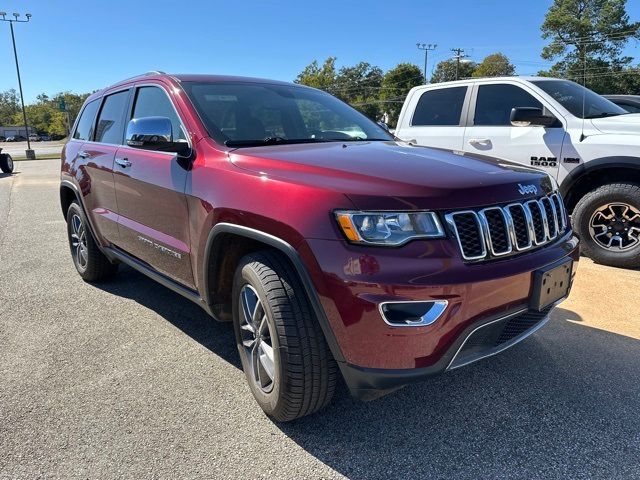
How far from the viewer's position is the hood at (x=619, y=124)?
4.94m

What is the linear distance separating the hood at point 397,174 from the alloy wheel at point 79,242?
2.76m

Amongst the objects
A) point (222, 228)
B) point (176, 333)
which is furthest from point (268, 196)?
point (176, 333)

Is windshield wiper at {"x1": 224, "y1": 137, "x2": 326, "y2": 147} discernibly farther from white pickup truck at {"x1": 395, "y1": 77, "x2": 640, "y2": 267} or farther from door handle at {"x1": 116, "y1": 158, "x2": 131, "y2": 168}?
white pickup truck at {"x1": 395, "y1": 77, "x2": 640, "y2": 267}

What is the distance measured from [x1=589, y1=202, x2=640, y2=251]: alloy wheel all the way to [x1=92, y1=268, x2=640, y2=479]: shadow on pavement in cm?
206

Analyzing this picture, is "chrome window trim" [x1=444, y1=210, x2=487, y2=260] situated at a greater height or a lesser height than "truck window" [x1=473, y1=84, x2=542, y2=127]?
lesser

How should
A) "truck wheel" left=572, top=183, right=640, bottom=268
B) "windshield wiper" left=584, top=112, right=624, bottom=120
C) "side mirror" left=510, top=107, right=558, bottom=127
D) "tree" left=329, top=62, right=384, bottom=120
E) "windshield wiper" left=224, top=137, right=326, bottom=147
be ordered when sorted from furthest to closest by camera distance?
1. "tree" left=329, top=62, right=384, bottom=120
2. "windshield wiper" left=584, top=112, right=624, bottom=120
3. "side mirror" left=510, top=107, right=558, bottom=127
4. "truck wheel" left=572, top=183, right=640, bottom=268
5. "windshield wiper" left=224, top=137, right=326, bottom=147

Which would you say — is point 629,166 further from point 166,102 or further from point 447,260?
point 166,102

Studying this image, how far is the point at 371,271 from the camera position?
1.90 meters

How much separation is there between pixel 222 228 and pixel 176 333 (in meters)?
1.49

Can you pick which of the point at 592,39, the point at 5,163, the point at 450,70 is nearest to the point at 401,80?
the point at 450,70

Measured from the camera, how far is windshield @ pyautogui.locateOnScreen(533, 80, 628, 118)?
17.6 ft

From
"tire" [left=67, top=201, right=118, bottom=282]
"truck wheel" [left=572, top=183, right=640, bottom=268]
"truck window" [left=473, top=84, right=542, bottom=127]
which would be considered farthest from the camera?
"truck window" [left=473, top=84, right=542, bottom=127]

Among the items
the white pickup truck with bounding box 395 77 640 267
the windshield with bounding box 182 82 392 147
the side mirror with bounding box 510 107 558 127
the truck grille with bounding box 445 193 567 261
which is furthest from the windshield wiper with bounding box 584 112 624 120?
the truck grille with bounding box 445 193 567 261

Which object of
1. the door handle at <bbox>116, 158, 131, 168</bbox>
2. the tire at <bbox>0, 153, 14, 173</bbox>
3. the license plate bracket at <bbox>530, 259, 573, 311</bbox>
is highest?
the door handle at <bbox>116, 158, 131, 168</bbox>
